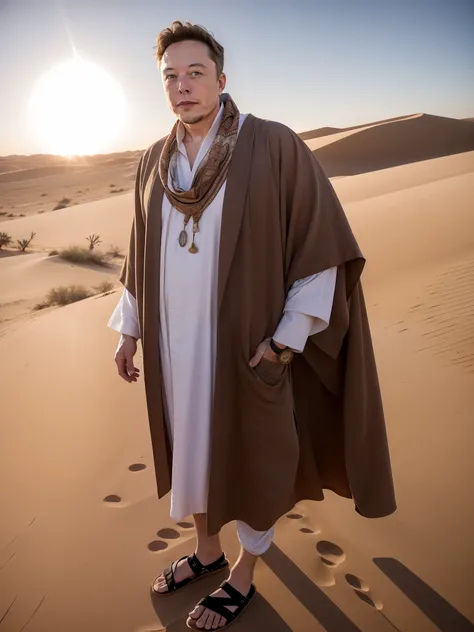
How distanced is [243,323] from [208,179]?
51 centimetres

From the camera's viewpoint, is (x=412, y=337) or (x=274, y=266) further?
(x=412, y=337)

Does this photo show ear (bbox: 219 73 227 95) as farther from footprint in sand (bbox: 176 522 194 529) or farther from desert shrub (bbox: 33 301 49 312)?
desert shrub (bbox: 33 301 49 312)

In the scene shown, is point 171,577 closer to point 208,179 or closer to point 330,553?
point 330,553

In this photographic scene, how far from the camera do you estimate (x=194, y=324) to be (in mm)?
1846

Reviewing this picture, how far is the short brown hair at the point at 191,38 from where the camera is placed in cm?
171

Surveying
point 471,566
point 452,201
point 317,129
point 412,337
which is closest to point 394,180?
point 452,201

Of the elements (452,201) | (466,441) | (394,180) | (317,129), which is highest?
(317,129)

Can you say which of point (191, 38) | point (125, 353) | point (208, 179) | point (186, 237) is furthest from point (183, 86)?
point (125, 353)

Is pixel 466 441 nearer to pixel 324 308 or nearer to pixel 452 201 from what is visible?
pixel 324 308

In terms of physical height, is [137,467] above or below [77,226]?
below

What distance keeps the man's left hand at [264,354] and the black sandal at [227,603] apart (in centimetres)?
104

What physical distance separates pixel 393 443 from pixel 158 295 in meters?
1.90

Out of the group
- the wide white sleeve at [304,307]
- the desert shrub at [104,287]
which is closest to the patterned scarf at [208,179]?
the wide white sleeve at [304,307]

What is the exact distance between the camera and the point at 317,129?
5878 cm
